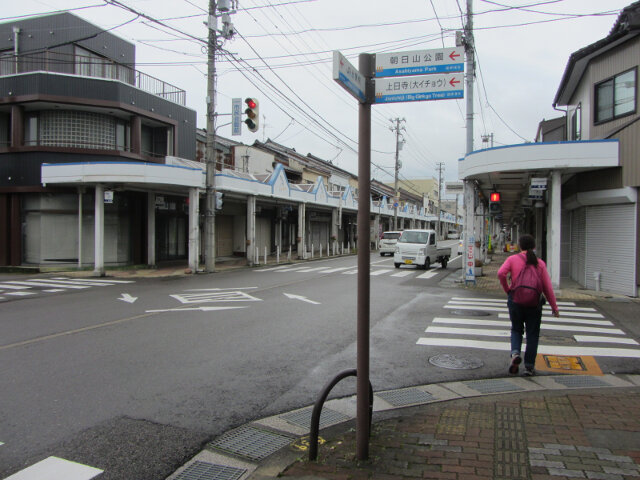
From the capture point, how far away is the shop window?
44.3 ft

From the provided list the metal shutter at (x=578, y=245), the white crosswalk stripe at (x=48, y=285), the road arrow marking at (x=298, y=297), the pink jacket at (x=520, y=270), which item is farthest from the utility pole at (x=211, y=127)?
the pink jacket at (x=520, y=270)

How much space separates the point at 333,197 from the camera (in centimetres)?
3550

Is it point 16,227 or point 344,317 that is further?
point 16,227

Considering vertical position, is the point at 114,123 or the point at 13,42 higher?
the point at 13,42

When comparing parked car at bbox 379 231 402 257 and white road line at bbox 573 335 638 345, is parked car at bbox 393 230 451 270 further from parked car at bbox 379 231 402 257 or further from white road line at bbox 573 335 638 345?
white road line at bbox 573 335 638 345

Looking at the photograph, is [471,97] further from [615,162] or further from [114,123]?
[114,123]

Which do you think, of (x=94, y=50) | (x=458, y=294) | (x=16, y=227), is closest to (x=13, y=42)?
(x=94, y=50)

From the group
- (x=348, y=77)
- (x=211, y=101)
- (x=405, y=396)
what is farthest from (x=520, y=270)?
(x=211, y=101)

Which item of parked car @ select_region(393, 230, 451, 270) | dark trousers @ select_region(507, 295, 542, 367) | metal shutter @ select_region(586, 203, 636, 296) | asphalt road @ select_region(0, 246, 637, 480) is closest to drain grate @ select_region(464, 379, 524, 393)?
asphalt road @ select_region(0, 246, 637, 480)

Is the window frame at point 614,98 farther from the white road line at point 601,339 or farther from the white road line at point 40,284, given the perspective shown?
the white road line at point 40,284

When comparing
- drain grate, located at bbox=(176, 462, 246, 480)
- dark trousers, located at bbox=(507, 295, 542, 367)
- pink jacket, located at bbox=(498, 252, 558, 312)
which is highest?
pink jacket, located at bbox=(498, 252, 558, 312)

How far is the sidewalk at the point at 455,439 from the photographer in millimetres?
3463

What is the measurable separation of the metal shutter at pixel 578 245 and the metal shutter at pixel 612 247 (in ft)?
2.59

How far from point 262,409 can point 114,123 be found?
2087 cm
